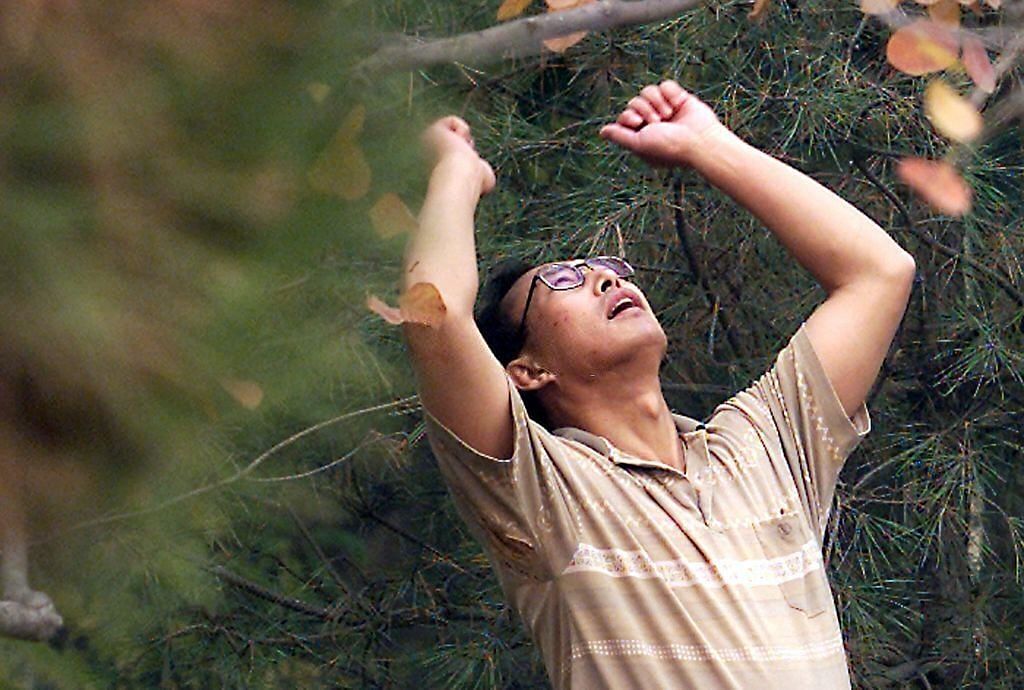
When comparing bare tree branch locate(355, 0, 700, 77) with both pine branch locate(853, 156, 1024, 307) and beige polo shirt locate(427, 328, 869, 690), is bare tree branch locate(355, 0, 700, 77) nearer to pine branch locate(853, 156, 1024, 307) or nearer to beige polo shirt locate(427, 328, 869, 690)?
beige polo shirt locate(427, 328, 869, 690)

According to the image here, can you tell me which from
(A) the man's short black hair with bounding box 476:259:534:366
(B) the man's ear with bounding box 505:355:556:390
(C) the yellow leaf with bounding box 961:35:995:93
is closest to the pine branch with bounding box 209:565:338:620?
Answer: (A) the man's short black hair with bounding box 476:259:534:366

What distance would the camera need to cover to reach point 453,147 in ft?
4.37

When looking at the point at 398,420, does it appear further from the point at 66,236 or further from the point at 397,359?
the point at 66,236

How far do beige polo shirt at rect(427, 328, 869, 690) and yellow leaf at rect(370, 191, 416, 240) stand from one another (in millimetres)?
970

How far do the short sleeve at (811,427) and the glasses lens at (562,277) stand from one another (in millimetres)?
300

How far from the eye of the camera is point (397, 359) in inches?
115

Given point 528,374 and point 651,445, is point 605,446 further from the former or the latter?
point 528,374

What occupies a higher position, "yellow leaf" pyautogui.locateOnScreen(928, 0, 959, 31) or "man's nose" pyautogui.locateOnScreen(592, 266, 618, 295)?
"yellow leaf" pyautogui.locateOnScreen(928, 0, 959, 31)

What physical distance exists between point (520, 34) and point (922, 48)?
0.50 metres

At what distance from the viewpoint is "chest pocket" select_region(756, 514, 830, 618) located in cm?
191

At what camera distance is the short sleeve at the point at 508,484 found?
1848 mm

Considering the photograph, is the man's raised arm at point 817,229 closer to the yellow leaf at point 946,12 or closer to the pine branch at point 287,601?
the yellow leaf at point 946,12

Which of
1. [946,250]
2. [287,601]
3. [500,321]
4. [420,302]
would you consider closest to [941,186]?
[500,321]

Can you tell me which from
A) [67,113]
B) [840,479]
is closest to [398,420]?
[840,479]
